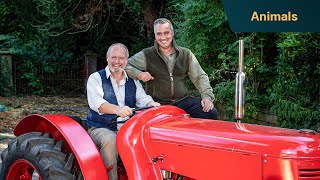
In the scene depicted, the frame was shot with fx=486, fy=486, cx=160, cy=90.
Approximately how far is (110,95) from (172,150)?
0.93 metres

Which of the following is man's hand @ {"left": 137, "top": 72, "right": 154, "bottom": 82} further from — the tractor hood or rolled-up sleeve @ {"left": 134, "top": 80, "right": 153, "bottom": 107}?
the tractor hood

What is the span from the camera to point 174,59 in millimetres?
4379

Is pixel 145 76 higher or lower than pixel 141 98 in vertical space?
higher

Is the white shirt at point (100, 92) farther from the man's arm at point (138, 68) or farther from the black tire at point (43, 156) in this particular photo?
the black tire at point (43, 156)

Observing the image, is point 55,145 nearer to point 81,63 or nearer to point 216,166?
point 216,166

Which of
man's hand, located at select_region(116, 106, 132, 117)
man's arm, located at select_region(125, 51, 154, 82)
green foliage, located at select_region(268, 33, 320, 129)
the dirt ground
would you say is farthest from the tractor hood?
the dirt ground

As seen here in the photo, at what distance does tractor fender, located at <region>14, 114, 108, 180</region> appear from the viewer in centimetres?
327

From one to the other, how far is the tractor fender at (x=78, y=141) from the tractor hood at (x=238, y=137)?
0.44m

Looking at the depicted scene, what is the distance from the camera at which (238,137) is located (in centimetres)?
277

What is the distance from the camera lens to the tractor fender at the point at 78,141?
327 cm

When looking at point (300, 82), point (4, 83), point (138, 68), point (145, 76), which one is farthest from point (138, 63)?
point (4, 83)

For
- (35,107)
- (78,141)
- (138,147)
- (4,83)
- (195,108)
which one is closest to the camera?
(138,147)
